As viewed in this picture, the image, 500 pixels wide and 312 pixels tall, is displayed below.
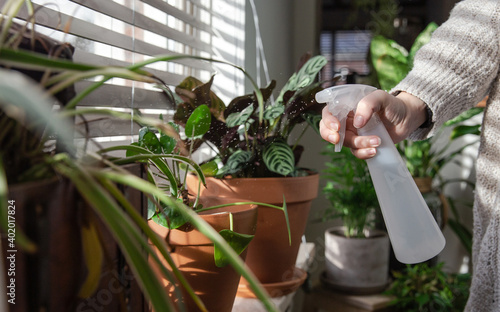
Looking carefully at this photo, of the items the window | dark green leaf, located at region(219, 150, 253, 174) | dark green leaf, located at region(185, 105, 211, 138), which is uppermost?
the window

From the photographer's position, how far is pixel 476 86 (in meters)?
0.82

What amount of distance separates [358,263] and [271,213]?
2.56 feet

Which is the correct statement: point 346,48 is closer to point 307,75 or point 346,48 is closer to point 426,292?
point 426,292

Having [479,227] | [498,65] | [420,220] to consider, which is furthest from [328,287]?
[420,220]

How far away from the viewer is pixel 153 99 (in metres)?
0.82

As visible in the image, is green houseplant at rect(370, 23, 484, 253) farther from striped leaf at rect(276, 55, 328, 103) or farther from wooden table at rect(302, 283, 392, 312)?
striped leaf at rect(276, 55, 328, 103)

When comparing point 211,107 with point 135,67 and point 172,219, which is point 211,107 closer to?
point 172,219

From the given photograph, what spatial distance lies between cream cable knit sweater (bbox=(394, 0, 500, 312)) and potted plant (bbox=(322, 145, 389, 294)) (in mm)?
600

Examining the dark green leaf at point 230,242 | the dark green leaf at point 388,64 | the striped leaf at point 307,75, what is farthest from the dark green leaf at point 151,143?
the dark green leaf at point 388,64

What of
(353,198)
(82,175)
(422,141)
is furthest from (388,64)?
(82,175)

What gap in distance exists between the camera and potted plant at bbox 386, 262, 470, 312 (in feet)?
4.60

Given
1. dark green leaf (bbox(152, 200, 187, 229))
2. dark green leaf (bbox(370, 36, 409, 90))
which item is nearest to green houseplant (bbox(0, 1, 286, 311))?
dark green leaf (bbox(152, 200, 187, 229))

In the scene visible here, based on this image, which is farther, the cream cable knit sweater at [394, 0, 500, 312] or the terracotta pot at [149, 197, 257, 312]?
the cream cable knit sweater at [394, 0, 500, 312]

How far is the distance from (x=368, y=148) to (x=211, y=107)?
1.05ft
